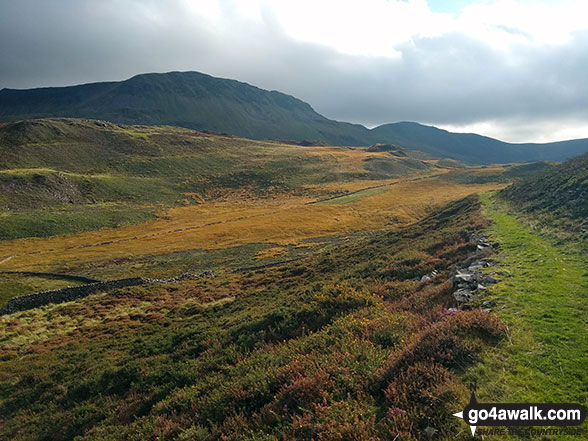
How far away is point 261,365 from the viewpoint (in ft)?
42.3

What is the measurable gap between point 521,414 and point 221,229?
2825 inches

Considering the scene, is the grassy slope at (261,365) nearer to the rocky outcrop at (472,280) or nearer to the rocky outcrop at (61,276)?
the rocky outcrop at (472,280)

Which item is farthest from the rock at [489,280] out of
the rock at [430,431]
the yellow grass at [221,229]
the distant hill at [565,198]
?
the yellow grass at [221,229]

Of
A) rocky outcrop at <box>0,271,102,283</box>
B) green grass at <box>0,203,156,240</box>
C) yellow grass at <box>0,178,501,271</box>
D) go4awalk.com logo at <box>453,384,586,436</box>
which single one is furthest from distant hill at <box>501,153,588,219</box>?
green grass at <box>0,203,156,240</box>

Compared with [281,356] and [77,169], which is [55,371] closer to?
[281,356]

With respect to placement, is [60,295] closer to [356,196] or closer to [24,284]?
[24,284]

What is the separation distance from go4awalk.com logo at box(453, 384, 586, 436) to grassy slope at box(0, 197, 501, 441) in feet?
1.17

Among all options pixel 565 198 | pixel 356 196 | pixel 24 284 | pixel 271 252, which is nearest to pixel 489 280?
pixel 565 198

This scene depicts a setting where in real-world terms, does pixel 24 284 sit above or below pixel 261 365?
below

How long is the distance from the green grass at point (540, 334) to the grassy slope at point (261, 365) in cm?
81

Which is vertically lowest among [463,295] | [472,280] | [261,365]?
[261,365]

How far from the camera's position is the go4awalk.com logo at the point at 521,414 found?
6781 millimetres

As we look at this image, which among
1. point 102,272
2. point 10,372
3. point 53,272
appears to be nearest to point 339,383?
point 10,372

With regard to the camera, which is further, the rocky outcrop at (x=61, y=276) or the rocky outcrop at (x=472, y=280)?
the rocky outcrop at (x=61, y=276)
